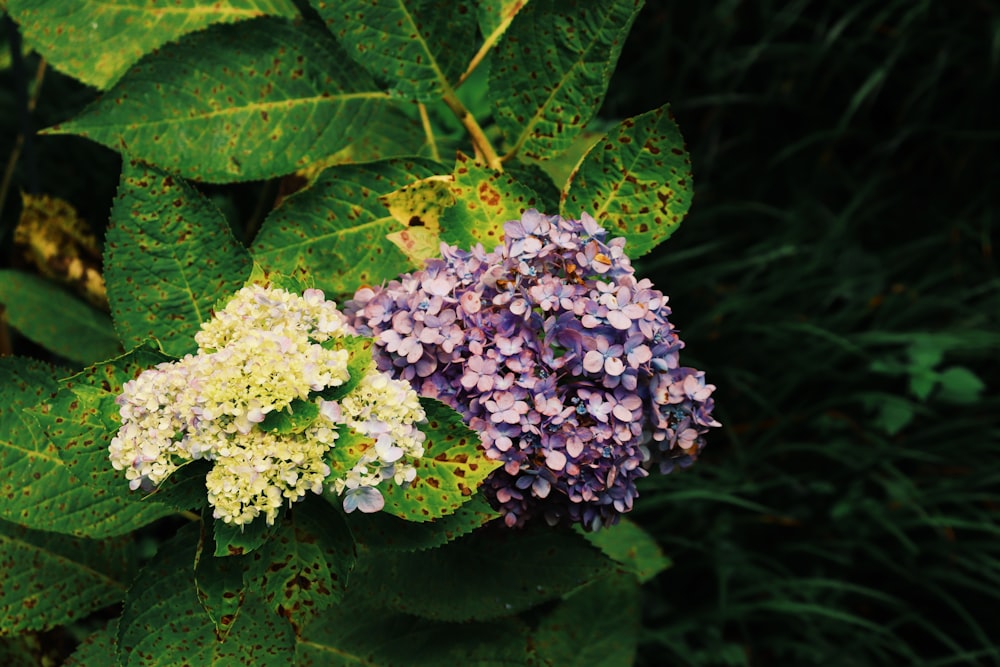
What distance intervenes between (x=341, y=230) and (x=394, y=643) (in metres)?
0.49

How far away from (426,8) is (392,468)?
61 cm

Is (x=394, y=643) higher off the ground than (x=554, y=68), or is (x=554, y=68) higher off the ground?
(x=554, y=68)

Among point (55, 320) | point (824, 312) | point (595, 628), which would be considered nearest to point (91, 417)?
point (55, 320)

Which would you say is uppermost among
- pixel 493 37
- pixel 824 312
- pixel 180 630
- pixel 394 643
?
pixel 493 37

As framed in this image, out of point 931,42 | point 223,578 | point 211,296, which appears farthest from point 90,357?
point 931,42

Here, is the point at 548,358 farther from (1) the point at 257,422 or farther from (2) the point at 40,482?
(2) the point at 40,482

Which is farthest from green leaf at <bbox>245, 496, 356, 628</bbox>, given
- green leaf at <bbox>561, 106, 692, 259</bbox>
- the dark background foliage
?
the dark background foliage

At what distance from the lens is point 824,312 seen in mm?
2719

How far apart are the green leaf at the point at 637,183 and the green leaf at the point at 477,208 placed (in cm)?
9

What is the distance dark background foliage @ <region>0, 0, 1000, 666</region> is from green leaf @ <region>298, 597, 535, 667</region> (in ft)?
3.25

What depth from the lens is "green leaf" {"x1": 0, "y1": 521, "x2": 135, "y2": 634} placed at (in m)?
1.13

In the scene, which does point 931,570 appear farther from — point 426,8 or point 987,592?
point 426,8

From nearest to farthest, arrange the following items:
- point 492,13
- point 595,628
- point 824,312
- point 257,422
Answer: point 257,422, point 492,13, point 595,628, point 824,312

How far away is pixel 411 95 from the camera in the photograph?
1.21m
